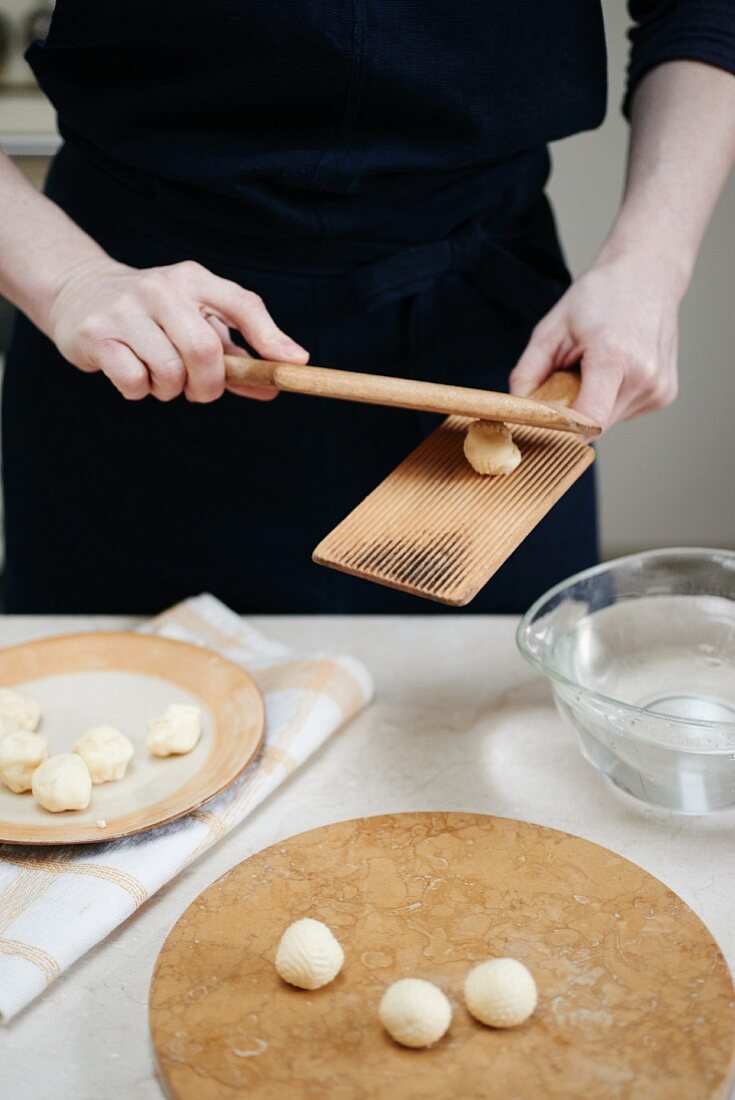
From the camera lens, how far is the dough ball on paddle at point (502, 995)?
0.61 metres

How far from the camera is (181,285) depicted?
89cm

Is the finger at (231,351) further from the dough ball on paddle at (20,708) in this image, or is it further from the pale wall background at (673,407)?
the pale wall background at (673,407)

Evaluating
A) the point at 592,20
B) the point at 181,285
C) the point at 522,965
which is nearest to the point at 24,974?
the point at 522,965

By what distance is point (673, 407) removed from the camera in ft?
9.58

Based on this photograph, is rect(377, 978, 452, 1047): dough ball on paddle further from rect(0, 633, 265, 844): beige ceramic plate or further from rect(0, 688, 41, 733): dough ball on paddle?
rect(0, 688, 41, 733): dough ball on paddle

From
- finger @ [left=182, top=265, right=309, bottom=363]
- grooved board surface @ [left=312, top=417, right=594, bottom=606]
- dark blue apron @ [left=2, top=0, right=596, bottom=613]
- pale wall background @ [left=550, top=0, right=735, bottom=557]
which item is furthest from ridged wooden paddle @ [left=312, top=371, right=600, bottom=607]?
pale wall background @ [left=550, top=0, right=735, bottom=557]

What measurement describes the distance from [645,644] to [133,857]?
0.44 m

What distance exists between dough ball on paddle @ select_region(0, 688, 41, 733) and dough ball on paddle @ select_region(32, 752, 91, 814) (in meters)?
0.09

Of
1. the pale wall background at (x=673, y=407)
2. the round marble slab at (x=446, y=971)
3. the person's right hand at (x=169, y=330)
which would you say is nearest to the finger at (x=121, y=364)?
the person's right hand at (x=169, y=330)

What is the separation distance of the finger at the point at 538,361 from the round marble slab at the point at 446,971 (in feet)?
1.18

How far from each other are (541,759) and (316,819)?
0.18 m

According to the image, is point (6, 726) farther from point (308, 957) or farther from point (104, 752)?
point (308, 957)

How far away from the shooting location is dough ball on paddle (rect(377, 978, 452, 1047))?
598mm

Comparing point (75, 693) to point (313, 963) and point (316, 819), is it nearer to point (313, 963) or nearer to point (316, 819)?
point (316, 819)
